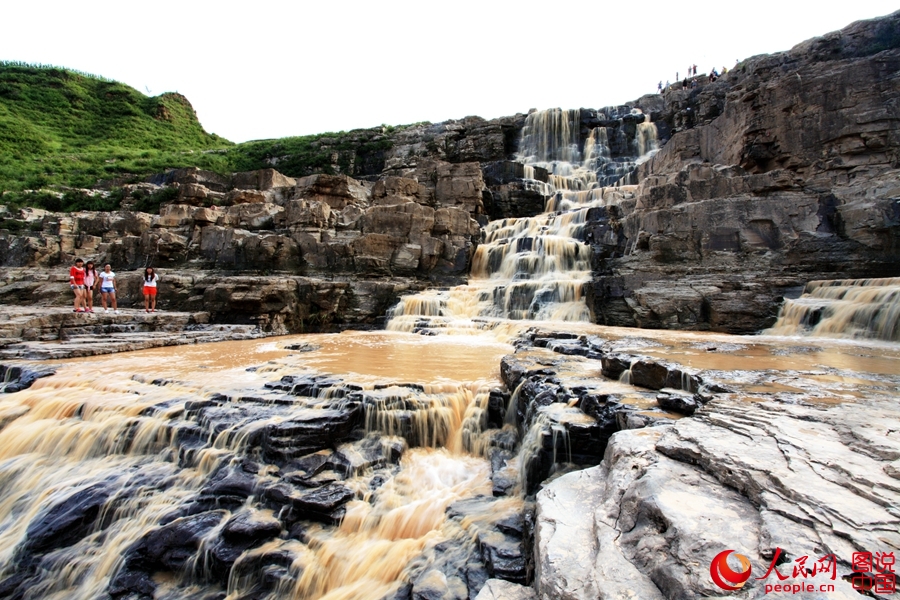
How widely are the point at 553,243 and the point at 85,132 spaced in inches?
1704

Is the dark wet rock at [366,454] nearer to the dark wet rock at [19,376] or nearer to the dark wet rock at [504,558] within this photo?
the dark wet rock at [504,558]

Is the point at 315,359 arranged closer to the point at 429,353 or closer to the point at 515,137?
the point at 429,353

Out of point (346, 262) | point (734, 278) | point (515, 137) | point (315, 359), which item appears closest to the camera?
point (315, 359)

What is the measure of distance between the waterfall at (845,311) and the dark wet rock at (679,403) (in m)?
7.17

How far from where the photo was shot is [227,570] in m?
3.77

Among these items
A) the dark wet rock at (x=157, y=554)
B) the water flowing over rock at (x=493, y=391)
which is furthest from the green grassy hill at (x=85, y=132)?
the dark wet rock at (x=157, y=554)

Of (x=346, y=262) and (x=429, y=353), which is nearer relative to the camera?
(x=429, y=353)

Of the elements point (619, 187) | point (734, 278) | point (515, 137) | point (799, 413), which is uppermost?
point (515, 137)

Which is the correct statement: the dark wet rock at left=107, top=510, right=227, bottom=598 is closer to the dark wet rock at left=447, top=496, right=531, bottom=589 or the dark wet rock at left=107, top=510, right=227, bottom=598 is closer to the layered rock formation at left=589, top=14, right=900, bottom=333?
the dark wet rock at left=447, top=496, right=531, bottom=589

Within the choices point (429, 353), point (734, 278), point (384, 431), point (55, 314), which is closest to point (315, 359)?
point (429, 353)

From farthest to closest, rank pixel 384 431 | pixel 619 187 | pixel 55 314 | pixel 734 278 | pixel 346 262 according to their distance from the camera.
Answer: pixel 619 187
pixel 346 262
pixel 734 278
pixel 55 314
pixel 384 431

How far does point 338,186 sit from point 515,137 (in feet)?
46.1

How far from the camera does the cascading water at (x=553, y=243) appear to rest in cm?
1338

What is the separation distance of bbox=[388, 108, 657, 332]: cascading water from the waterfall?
15.9 ft
